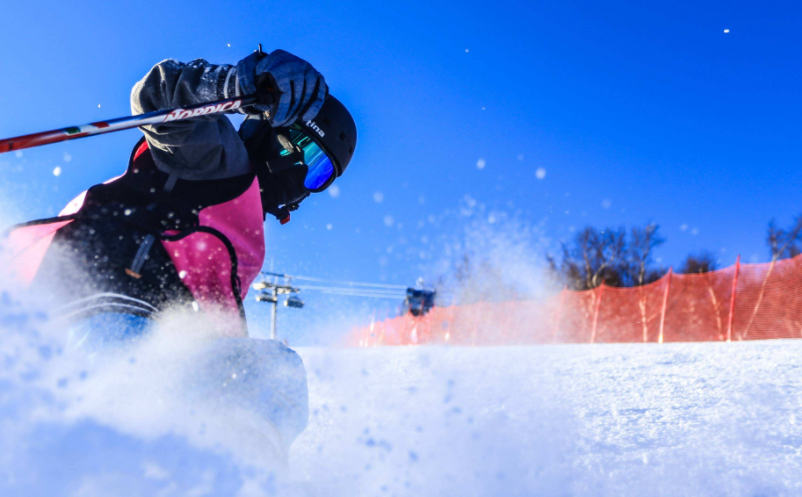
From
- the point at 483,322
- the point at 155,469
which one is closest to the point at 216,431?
the point at 155,469

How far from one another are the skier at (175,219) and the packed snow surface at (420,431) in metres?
0.18

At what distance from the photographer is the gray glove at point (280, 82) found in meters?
1.57

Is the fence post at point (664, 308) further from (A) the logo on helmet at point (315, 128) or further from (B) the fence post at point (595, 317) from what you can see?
(A) the logo on helmet at point (315, 128)

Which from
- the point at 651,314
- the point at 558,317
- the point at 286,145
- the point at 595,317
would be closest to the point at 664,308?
the point at 651,314

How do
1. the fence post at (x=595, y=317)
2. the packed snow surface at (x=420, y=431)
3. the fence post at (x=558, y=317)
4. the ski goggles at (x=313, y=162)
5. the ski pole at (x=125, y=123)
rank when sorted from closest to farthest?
the packed snow surface at (x=420, y=431)
the ski pole at (x=125, y=123)
the ski goggles at (x=313, y=162)
the fence post at (x=595, y=317)
the fence post at (x=558, y=317)

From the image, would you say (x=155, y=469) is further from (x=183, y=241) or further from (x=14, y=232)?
(x=14, y=232)

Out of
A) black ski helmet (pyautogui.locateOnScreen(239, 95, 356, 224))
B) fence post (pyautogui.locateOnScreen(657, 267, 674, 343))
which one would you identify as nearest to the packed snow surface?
black ski helmet (pyautogui.locateOnScreen(239, 95, 356, 224))

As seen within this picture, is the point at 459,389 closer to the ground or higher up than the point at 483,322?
closer to the ground

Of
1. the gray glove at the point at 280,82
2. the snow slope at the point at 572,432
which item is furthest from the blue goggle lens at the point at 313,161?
the snow slope at the point at 572,432

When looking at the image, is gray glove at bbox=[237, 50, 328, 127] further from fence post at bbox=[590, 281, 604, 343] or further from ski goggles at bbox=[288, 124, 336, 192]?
fence post at bbox=[590, 281, 604, 343]

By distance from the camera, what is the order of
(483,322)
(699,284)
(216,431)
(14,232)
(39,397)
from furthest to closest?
(483,322) < (699,284) < (14,232) < (216,431) < (39,397)

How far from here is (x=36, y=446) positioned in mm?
838

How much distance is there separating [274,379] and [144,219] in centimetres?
67

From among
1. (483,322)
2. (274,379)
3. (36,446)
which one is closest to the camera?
(36,446)
